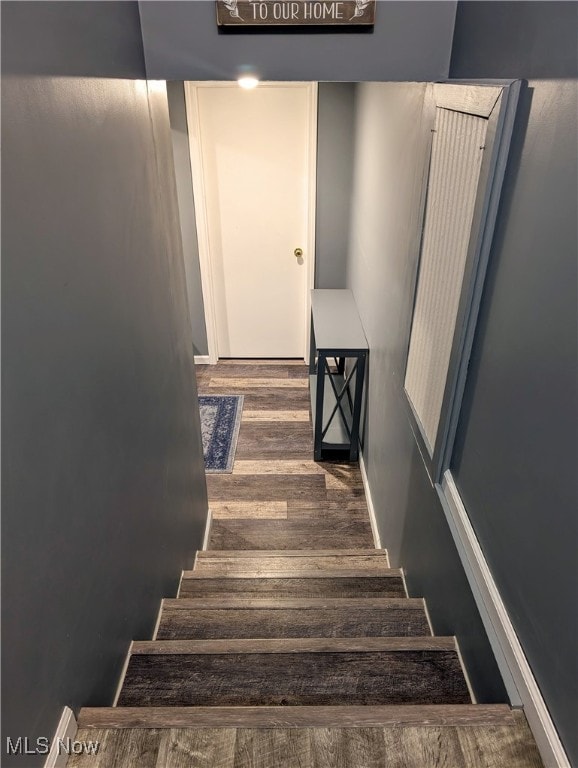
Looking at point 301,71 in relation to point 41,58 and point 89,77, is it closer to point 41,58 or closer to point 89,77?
point 89,77

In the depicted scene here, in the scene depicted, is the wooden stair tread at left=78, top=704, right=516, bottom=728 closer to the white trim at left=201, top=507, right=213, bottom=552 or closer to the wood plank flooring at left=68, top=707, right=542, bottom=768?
the wood plank flooring at left=68, top=707, right=542, bottom=768

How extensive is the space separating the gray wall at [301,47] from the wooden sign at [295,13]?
0.12 ft

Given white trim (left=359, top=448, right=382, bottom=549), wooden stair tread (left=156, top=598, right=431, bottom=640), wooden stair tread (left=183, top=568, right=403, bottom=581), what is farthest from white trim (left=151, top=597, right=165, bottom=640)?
white trim (left=359, top=448, right=382, bottom=549)

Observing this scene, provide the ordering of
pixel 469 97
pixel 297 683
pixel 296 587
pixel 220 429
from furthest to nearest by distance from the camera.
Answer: pixel 220 429 → pixel 296 587 → pixel 297 683 → pixel 469 97

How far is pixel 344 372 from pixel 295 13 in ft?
9.24

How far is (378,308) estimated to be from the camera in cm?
290

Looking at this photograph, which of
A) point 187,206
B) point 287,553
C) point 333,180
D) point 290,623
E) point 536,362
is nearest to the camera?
point 536,362

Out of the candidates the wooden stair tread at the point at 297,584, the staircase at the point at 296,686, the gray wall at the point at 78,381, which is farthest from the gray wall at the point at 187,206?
the wooden stair tread at the point at 297,584

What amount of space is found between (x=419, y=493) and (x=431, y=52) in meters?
1.49

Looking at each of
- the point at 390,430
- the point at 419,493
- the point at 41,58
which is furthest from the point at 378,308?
the point at 41,58

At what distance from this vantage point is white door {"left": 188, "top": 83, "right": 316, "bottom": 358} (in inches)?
155

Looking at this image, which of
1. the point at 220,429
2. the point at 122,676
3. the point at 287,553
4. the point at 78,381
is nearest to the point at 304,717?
the point at 122,676

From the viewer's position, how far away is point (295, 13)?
1.55 meters

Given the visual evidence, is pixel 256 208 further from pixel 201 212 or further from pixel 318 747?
pixel 318 747
